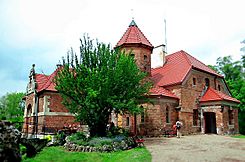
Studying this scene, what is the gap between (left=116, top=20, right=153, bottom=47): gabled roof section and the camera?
82.5ft

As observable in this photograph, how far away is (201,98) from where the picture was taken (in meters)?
26.4

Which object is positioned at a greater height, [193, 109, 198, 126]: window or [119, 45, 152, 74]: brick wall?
[119, 45, 152, 74]: brick wall

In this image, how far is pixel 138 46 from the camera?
82.2 feet

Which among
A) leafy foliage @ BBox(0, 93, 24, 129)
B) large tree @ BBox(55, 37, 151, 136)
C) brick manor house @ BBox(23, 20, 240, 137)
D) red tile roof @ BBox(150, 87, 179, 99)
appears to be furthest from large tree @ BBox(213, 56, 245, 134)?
leafy foliage @ BBox(0, 93, 24, 129)

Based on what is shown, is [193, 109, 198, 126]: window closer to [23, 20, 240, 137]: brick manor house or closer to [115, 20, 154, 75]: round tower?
[23, 20, 240, 137]: brick manor house

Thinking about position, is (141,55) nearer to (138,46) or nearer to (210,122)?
(138,46)

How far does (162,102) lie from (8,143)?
14.2 m

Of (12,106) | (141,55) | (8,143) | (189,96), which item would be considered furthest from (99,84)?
(12,106)

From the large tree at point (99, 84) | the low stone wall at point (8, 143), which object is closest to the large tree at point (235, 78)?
the large tree at point (99, 84)

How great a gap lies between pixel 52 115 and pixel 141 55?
10.8 meters

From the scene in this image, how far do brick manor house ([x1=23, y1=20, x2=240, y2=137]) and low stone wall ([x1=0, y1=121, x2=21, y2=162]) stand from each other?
7966 millimetres

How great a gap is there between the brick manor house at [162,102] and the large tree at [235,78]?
258 inches

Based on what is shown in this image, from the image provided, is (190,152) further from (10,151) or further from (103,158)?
(10,151)

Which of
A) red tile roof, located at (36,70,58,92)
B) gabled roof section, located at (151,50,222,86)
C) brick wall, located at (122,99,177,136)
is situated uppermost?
gabled roof section, located at (151,50,222,86)
